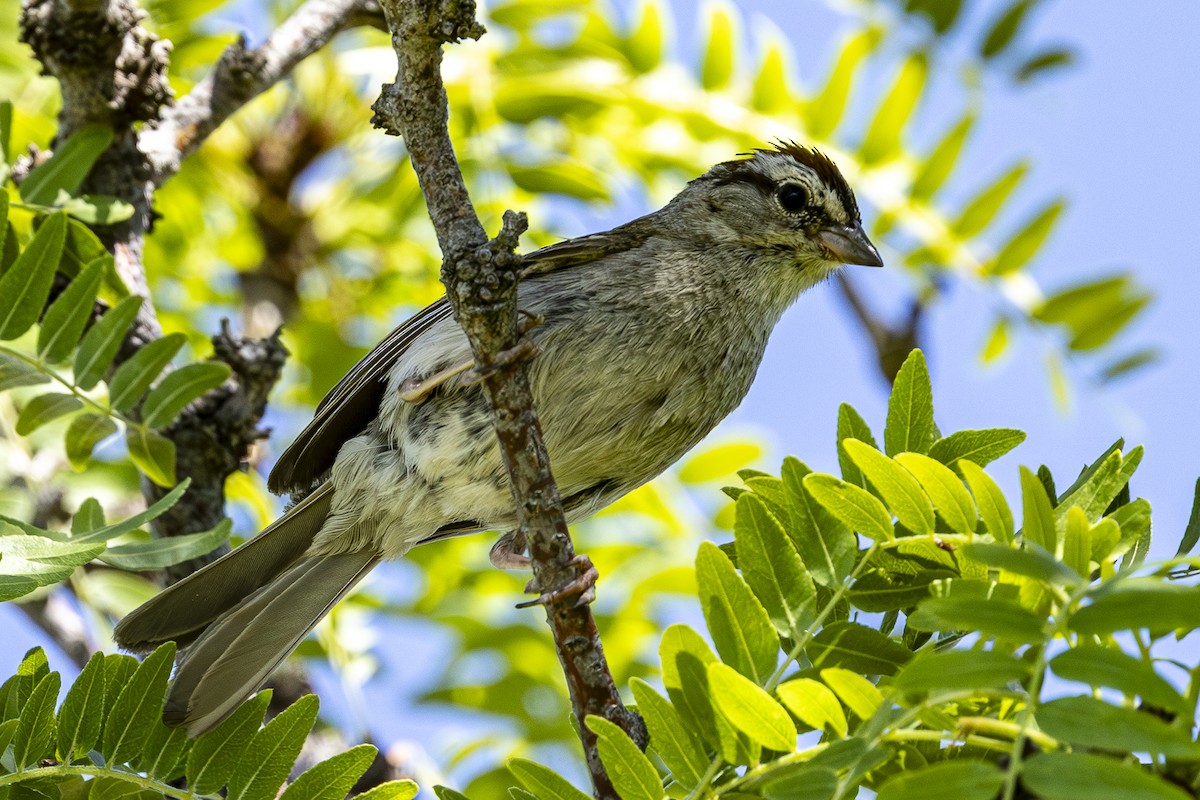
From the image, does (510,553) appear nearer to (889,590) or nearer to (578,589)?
(578,589)

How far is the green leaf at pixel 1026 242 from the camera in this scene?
3949 mm

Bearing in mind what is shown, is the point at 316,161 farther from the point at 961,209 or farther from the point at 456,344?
the point at 961,209

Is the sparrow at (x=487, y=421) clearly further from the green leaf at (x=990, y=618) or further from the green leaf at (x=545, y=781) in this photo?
the green leaf at (x=990, y=618)

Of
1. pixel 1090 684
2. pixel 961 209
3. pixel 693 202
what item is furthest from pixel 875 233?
pixel 1090 684

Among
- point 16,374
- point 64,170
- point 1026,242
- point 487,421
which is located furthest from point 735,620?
point 1026,242

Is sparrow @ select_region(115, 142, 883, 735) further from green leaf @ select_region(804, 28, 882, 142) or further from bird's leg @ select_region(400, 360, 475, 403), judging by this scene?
green leaf @ select_region(804, 28, 882, 142)

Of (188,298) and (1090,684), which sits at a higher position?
(188,298)

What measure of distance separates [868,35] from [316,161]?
1.98 m

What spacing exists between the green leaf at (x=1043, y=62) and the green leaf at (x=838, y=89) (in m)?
0.47

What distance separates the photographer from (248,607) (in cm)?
327

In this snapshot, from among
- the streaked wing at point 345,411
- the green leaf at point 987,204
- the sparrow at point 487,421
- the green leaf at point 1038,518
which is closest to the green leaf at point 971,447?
the green leaf at point 1038,518

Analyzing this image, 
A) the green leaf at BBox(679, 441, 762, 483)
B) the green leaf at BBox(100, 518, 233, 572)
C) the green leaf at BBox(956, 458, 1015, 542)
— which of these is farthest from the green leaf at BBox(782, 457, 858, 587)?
the green leaf at BBox(679, 441, 762, 483)

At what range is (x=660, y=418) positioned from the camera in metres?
3.40

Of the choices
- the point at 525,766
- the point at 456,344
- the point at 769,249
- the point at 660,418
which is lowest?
the point at 525,766
